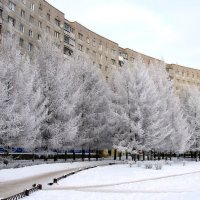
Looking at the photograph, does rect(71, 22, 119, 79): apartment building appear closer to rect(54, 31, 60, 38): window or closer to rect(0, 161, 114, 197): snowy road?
rect(54, 31, 60, 38): window

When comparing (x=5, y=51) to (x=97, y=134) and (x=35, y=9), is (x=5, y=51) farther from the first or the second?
(x=35, y=9)

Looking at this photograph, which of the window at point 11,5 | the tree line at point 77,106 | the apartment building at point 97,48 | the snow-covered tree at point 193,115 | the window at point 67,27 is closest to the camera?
the tree line at point 77,106

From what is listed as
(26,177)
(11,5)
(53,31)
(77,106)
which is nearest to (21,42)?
(11,5)

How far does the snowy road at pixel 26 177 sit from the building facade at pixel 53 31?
14302 millimetres

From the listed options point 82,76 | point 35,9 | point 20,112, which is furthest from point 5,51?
point 35,9

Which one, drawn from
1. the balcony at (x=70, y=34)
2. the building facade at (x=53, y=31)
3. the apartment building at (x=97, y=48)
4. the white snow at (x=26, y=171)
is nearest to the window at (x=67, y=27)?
the building facade at (x=53, y=31)

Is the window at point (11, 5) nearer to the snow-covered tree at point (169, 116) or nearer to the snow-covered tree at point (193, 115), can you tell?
the snow-covered tree at point (169, 116)

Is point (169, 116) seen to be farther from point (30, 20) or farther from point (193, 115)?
point (30, 20)

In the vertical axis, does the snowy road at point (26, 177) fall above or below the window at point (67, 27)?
below

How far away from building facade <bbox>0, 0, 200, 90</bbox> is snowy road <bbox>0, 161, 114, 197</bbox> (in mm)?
14302

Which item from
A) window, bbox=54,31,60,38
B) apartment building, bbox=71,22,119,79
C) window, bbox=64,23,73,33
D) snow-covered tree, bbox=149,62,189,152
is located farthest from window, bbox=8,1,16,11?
snow-covered tree, bbox=149,62,189,152

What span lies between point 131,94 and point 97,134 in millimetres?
5530

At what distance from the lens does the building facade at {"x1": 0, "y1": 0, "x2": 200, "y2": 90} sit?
4797 centimetres

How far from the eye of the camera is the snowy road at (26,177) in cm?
1680
